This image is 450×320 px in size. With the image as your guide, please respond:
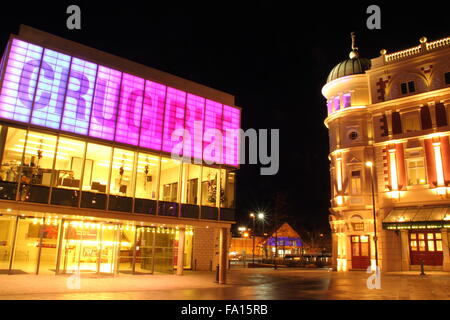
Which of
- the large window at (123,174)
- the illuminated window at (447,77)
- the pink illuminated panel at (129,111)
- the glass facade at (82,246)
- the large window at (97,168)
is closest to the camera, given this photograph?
the glass facade at (82,246)

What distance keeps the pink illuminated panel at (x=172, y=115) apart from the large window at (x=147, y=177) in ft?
4.12

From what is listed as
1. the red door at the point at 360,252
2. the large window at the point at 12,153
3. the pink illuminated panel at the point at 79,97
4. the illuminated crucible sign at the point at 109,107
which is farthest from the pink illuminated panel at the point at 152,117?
the red door at the point at 360,252

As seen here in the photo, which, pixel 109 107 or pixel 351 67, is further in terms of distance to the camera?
pixel 351 67

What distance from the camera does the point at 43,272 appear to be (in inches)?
874

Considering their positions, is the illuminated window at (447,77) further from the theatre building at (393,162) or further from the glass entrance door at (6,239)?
the glass entrance door at (6,239)

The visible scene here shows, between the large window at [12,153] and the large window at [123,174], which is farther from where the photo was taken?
the large window at [123,174]

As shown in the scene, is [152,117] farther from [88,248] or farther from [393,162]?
[393,162]

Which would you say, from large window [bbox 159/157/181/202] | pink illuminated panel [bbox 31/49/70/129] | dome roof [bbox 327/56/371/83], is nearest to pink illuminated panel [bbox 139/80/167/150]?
large window [bbox 159/157/181/202]

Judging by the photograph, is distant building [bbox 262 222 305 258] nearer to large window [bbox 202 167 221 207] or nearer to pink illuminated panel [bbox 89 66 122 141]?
large window [bbox 202 167 221 207]

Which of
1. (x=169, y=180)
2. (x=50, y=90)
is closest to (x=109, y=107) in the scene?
(x=50, y=90)

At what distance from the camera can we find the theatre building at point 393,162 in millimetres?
31750

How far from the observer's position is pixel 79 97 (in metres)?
20.8

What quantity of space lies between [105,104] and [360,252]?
27061mm
